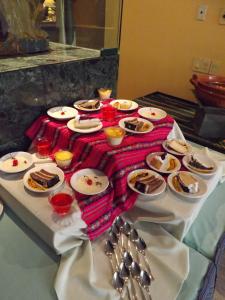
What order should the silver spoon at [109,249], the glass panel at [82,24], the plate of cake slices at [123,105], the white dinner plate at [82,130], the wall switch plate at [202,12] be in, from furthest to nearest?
the wall switch plate at [202,12] < the glass panel at [82,24] < the plate of cake slices at [123,105] < the white dinner plate at [82,130] < the silver spoon at [109,249]

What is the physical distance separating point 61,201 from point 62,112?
1.72 feet

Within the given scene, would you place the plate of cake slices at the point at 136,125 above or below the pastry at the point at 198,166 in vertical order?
above

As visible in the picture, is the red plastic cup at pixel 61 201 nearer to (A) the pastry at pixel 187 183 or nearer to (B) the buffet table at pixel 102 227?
(B) the buffet table at pixel 102 227

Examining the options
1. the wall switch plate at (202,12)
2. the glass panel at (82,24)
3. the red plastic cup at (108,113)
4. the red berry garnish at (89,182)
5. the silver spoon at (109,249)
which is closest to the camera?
the silver spoon at (109,249)

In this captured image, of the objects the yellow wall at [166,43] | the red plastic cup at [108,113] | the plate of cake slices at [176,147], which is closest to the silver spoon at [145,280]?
the plate of cake slices at [176,147]

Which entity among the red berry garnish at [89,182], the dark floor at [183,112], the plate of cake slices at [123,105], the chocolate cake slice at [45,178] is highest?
the plate of cake slices at [123,105]

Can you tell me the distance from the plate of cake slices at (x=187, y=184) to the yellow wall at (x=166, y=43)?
1.05 m

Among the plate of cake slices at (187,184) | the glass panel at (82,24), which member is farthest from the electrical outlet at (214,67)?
the plate of cake slices at (187,184)

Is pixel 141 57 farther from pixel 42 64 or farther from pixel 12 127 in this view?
pixel 12 127

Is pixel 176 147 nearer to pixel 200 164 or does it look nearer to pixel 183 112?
pixel 200 164

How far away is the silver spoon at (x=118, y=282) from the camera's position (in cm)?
66

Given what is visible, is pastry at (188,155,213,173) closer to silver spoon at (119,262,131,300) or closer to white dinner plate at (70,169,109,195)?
white dinner plate at (70,169,109,195)

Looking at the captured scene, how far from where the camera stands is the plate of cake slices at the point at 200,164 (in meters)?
0.96

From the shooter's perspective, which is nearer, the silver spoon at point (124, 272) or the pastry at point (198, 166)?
the silver spoon at point (124, 272)
